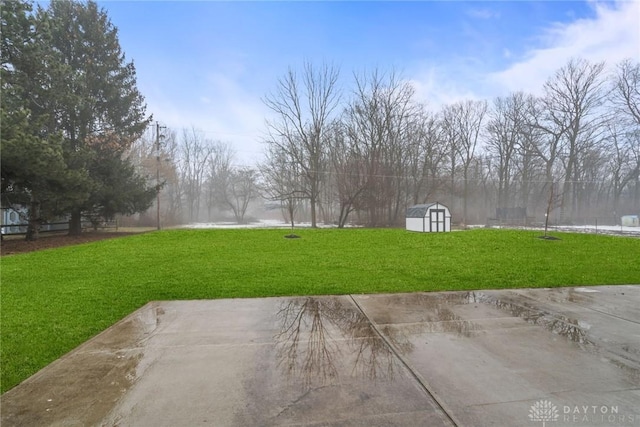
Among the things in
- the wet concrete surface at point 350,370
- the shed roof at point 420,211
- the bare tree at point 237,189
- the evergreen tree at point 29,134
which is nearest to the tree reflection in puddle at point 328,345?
the wet concrete surface at point 350,370

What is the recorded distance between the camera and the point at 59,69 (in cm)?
1406

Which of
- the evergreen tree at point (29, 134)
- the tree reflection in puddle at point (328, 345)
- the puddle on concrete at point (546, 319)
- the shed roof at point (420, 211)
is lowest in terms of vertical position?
the tree reflection in puddle at point (328, 345)

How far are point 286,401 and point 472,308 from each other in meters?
3.15

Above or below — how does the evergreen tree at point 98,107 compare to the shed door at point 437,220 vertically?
above

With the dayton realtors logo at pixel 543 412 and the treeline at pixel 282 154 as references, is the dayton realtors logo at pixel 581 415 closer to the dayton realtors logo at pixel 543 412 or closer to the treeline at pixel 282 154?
the dayton realtors logo at pixel 543 412

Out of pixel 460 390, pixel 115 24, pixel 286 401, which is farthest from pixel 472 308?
pixel 115 24

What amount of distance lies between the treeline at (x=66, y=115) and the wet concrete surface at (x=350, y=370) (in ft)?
35.8

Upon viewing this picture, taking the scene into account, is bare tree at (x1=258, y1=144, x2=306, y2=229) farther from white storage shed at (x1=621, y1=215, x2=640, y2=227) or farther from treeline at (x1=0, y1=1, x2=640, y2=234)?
white storage shed at (x1=621, y1=215, x2=640, y2=227)

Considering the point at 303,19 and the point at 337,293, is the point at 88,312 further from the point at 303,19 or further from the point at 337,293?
the point at 303,19

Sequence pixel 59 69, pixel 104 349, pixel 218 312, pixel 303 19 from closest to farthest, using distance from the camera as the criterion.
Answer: pixel 104 349 < pixel 218 312 < pixel 303 19 < pixel 59 69

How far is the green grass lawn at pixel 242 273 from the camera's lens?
409 centimetres

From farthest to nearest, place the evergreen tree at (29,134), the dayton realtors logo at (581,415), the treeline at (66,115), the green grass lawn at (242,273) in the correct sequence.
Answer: the treeline at (66,115)
the evergreen tree at (29,134)
the green grass lawn at (242,273)
the dayton realtors logo at (581,415)

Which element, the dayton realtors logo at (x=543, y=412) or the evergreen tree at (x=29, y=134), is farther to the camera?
the evergreen tree at (x=29, y=134)

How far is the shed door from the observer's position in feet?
57.0
